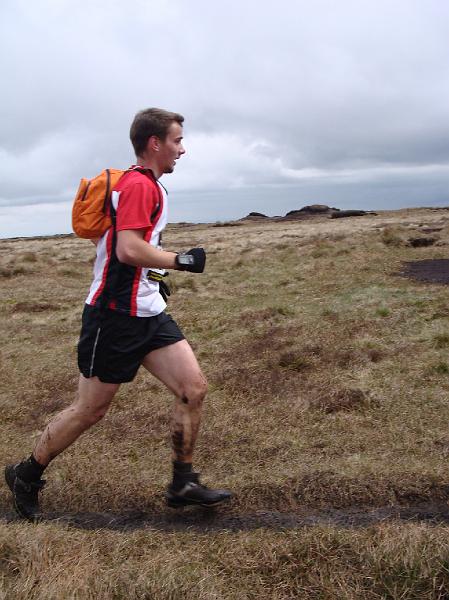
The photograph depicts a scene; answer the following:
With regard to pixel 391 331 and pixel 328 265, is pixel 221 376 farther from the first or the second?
pixel 328 265

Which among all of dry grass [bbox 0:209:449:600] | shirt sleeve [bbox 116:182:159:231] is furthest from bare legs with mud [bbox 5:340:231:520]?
shirt sleeve [bbox 116:182:159:231]

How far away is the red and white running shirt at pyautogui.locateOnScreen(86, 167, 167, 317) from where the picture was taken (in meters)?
3.52

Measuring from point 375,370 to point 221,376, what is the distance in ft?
6.13

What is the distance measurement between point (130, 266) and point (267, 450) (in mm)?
2224

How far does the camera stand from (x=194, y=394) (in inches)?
154

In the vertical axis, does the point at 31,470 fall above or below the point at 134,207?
below

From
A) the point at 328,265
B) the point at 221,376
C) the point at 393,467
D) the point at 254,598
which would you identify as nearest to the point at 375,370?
the point at 221,376

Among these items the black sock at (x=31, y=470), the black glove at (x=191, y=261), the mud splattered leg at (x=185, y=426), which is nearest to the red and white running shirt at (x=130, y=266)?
the black glove at (x=191, y=261)

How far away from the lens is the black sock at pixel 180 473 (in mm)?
3996

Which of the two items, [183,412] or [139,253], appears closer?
[139,253]

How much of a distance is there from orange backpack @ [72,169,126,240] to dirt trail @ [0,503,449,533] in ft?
6.50

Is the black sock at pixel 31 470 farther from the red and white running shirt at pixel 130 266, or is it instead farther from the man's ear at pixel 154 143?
the man's ear at pixel 154 143

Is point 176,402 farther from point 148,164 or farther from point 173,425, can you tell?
point 148,164

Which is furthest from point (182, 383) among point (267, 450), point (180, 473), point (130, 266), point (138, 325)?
point (267, 450)
